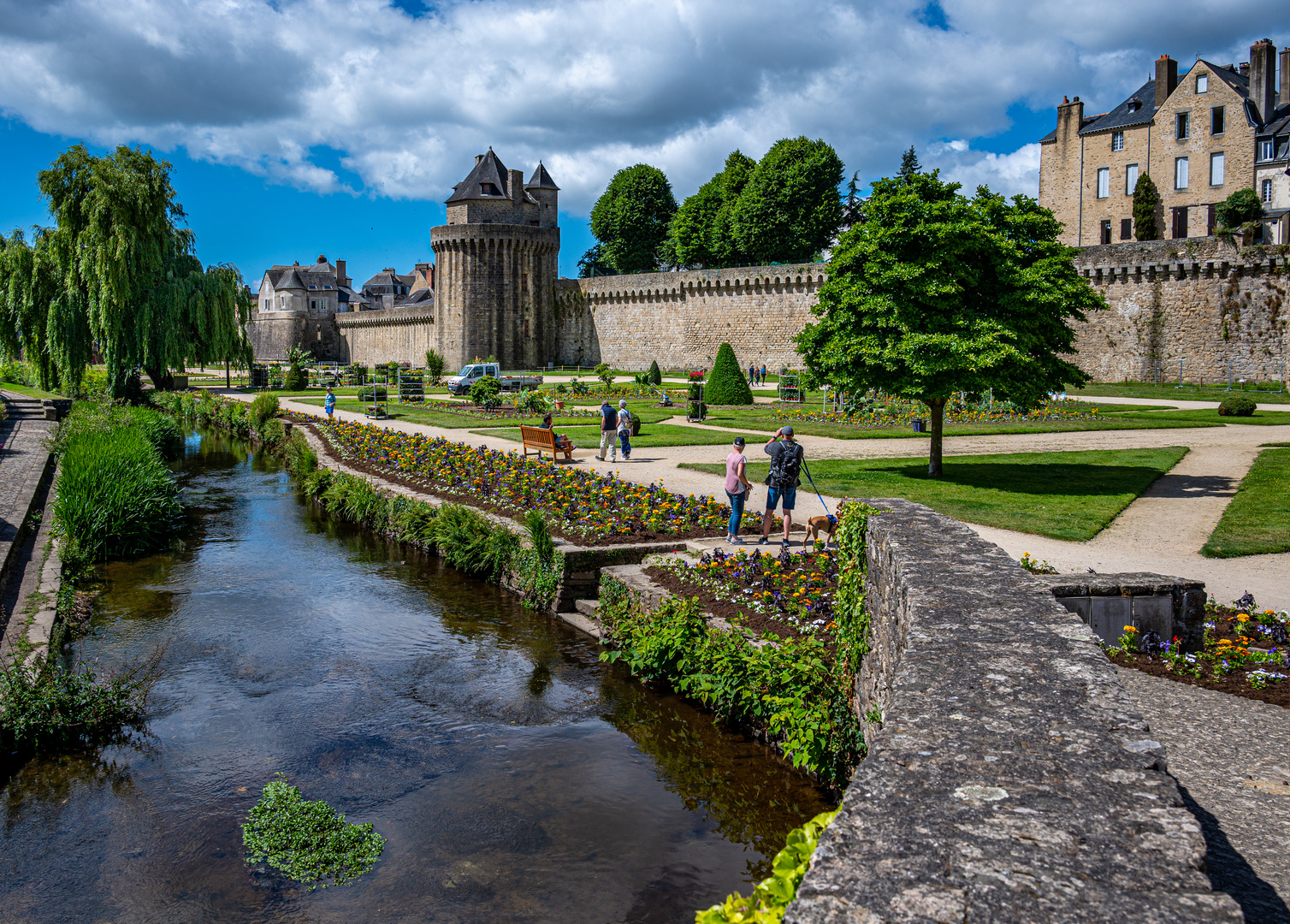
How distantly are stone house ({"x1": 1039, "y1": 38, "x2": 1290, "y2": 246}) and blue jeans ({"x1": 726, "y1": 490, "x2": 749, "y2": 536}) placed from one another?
37.0m

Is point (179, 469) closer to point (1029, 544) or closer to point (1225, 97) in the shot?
point (1029, 544)

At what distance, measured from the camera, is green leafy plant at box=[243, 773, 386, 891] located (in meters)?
5.23

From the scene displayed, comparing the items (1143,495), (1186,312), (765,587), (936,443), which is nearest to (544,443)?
(936,443)

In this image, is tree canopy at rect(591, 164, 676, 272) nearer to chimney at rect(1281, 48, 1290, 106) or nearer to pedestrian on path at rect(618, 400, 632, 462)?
chimney at rect(1281, 48, 1290, 106)

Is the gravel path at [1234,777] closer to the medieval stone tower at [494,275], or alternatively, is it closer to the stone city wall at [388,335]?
the medieval stone tower at [494,275]

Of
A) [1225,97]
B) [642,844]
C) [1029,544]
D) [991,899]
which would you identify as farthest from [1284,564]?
[1225,97]

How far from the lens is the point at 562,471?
14.3 m

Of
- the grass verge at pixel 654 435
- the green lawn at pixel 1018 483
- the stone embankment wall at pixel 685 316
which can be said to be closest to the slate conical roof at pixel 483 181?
the stone embankment wall at pixel 685 316

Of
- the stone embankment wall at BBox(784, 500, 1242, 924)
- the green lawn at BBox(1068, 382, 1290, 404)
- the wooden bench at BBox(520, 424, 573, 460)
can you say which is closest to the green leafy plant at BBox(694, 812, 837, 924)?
the stone embankment wall at BBox(784, 500, 1242, 924)

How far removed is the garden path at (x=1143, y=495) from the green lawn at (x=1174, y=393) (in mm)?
9263

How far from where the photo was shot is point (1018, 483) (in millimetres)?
14742

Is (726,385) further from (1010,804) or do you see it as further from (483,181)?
(483,181)

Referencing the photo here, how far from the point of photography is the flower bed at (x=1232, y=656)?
591 centimetres

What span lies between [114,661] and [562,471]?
23.4ft
